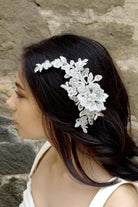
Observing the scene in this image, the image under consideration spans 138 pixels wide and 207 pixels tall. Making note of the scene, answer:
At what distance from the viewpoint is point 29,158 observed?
76.7 inches

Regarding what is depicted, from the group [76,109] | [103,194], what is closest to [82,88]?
[76,109]

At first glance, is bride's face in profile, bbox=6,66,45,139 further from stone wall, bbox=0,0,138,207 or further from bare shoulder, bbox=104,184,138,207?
stone wall, bbox=0,0,138,207

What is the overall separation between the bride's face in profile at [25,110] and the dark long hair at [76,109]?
1.4 inches

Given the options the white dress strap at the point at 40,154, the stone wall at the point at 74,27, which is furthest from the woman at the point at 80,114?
the stone wall at the point at 74,27

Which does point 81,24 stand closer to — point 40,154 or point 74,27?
point 74,27

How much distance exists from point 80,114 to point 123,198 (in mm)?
333

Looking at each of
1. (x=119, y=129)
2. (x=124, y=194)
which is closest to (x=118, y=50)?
(x=119, y=129)

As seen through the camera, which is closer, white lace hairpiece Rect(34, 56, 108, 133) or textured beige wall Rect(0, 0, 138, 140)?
white lace hairpiece Rect(34, 56, 108, 133)

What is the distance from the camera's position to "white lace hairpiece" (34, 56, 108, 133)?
3.42ft

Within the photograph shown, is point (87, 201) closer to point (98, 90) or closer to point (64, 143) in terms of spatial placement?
point (64, 143)

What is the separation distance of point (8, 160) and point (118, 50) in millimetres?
992

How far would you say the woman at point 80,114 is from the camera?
1.06 metres

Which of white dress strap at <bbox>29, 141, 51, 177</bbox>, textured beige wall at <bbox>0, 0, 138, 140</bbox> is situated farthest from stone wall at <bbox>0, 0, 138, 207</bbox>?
white dress strap at <bbox>29, 141, 51, 177</bbox>

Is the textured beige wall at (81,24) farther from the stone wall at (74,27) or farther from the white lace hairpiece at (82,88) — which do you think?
the white lace hairpiece at (82,88)
